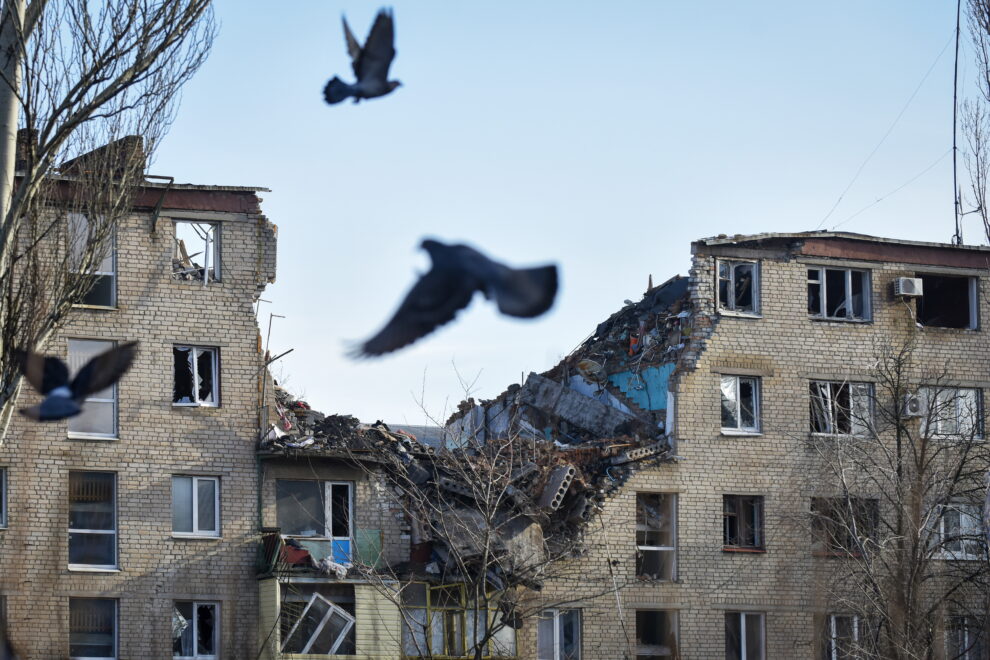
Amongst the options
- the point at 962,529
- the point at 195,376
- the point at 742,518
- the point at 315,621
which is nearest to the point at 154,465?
the point at 195,376

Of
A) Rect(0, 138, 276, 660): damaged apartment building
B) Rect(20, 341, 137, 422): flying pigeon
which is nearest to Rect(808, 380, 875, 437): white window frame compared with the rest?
Rect(0, 138, 276, 660): damaged apartment building

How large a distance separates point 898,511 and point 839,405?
4.77 m

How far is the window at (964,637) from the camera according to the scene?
3042 centimetres

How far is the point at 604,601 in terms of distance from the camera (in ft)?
102

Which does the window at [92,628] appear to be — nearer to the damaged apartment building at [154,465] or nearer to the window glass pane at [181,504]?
the damaged apartment building at [154,465]

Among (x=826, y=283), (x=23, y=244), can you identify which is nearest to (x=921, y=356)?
(x=826, y=283)

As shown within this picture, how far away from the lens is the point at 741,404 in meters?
33.4

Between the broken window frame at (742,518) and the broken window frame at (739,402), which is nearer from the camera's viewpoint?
the broken window frame at (742,518)

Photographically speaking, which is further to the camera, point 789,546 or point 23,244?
point 789,546

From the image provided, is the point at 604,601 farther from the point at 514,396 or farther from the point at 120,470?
the point at 120,470

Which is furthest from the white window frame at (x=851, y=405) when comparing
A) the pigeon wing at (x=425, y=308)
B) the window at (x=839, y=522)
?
the pigeon wing at (x=425, y=308)

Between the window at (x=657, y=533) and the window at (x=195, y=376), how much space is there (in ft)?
28.3

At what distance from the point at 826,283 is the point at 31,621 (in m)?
17.6

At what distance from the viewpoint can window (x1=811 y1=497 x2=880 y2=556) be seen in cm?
3130
